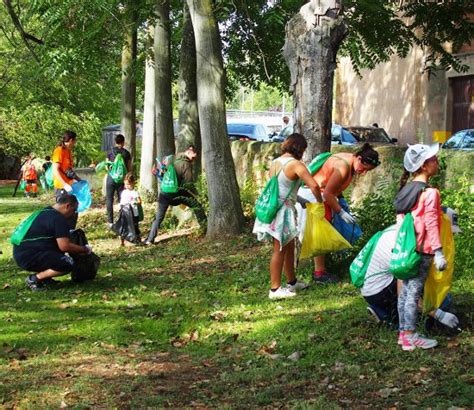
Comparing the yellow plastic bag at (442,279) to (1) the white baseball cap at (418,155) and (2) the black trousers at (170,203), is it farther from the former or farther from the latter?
(2) the black trousers at (170,203)

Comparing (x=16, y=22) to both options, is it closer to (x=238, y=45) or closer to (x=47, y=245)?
(x=238, y=45)

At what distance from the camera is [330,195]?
26.5 feet

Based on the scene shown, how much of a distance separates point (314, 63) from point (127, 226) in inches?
203

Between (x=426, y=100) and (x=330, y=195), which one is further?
(x=426, y=100)

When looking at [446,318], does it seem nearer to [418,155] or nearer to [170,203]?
[418,155]

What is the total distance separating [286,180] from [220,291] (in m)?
1.86

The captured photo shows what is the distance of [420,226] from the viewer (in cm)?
579

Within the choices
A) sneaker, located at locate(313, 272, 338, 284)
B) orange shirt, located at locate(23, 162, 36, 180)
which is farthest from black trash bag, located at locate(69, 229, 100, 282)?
orange shirt, located at locate(23, 162, 36, 180)

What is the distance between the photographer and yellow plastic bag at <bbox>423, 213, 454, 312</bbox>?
5.96 metres

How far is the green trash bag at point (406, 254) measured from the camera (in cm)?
577

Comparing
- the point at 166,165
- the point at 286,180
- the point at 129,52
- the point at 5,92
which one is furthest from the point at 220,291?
the point at 5,92

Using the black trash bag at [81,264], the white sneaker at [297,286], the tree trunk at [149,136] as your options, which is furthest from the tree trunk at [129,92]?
the white sneaker at [297,286]

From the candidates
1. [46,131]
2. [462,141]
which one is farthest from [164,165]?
[46,131]

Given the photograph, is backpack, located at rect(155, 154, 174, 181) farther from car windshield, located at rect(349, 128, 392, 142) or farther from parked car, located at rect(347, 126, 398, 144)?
car windshield, located at rect(349, 128, 392, 142)
